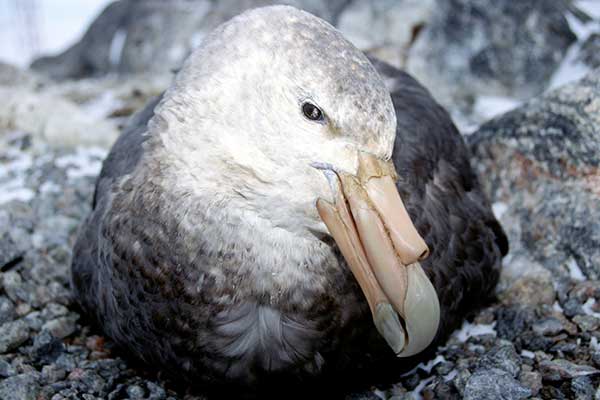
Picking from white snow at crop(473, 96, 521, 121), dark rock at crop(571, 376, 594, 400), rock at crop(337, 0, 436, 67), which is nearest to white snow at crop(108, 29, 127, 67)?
rock at crop(337, 0, 436, 67)

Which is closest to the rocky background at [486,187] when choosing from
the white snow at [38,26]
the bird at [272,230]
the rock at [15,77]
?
the bird at [272,230]

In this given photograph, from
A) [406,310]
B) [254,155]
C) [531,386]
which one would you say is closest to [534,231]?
[531,386]

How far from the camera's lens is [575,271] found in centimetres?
Result: 280

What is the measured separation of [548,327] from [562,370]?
0.92 ft

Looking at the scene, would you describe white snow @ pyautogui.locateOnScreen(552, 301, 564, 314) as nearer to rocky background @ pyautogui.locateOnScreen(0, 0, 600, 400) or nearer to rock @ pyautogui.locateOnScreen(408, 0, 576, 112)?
rocky background @ pyautogui.locateOnScreen(0, 0, 600, 400)

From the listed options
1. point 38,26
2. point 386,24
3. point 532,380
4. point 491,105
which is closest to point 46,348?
point 532,380

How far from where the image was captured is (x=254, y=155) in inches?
80.0

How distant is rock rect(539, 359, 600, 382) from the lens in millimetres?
2252

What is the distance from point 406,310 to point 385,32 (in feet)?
12.2

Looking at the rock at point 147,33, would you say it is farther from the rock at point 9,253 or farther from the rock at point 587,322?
the rock at point 587,322

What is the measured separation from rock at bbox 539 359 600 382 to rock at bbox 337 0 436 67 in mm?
3098

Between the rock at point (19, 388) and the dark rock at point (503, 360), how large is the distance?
134cm

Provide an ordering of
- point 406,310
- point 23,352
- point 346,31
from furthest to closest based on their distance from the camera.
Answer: point 346,31, point 23,352, point 406,310

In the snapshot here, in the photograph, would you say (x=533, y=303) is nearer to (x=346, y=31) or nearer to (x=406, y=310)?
(x=406, y=310)
